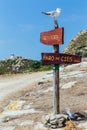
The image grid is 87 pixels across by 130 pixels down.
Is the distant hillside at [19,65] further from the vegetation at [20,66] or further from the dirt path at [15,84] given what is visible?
the dirt path at [15,84]

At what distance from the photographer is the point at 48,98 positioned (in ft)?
72.4

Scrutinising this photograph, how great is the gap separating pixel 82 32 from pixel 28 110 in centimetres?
3233

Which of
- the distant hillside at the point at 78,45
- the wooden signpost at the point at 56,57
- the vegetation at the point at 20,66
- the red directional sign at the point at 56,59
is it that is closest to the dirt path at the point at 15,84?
the vegetation at the point at 20,66

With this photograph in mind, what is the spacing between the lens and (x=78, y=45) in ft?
153

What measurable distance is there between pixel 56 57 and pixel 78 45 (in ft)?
95.7

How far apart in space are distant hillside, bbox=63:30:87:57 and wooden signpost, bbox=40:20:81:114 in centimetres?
2312

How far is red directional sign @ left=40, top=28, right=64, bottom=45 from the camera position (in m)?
17.5

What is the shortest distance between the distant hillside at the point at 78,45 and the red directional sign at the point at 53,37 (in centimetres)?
2292

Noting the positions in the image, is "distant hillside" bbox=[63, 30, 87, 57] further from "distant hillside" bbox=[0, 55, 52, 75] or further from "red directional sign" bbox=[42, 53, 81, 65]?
"red directional sign" bbox=[42, 53, 81, 65]

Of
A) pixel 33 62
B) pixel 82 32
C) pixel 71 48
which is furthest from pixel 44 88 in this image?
pixel 82 32

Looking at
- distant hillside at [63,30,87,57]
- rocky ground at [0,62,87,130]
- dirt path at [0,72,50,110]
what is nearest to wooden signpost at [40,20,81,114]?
rocky ground at [0,62,87,130]

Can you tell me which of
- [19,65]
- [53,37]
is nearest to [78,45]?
[19,65]

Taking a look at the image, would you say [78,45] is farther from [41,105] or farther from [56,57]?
[56,57]

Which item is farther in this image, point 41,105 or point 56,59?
point 41,105
